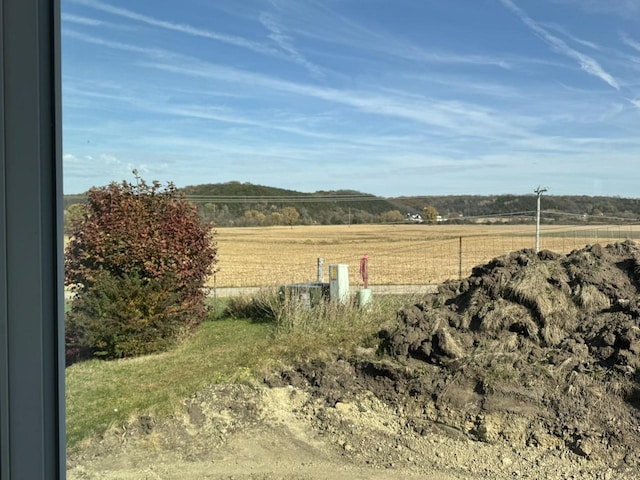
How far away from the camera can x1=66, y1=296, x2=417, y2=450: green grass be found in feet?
4.63

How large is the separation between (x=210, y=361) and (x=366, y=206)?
1.17m

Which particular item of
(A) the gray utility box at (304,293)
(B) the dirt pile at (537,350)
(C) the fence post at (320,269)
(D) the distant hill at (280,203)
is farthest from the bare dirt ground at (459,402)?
(A) the gray utility box at (304,293)

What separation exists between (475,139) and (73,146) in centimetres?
103

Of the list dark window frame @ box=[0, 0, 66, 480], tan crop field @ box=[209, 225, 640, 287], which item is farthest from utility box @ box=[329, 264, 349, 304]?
dark window frame @ box=[0, 0, 66, 480]

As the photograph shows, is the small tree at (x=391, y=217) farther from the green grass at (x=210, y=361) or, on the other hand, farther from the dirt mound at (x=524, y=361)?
the green grass at (x=210, y=361)

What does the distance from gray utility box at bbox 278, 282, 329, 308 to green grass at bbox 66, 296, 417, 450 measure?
0.37 feet

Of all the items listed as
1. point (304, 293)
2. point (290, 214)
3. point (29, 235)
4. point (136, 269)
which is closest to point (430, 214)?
point (290, 214)

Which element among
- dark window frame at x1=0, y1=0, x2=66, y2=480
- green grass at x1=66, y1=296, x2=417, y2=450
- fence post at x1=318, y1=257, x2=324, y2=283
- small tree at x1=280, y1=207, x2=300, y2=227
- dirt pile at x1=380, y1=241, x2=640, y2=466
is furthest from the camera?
fence post at x1=318, y1=257, x2=324, y2=283

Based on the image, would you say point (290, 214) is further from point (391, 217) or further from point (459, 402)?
point (459, 402)

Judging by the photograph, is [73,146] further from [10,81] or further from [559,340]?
[559,340]

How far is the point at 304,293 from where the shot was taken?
3.82m

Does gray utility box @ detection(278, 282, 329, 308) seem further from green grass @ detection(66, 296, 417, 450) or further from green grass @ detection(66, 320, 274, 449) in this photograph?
green grass @ detection(66, 320, 274, 449)

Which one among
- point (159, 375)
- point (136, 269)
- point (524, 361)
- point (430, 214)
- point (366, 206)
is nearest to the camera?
point (430, 214)

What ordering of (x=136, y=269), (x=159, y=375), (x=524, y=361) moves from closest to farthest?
1. (x=159, y=375)
2. (x=524, y=361)
3. (x=136, y=269)
